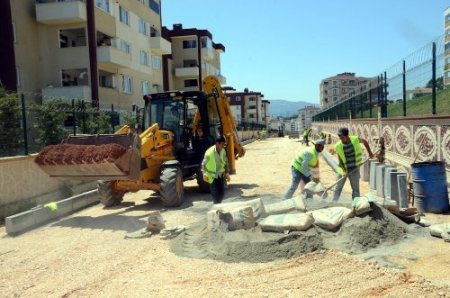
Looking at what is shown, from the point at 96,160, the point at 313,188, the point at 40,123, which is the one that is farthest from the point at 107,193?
the point at 40,123

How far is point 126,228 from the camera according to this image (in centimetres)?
902

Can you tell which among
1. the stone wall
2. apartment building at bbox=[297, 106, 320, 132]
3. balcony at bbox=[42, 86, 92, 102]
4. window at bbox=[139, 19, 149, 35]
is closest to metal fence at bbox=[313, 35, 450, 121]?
the stone wall

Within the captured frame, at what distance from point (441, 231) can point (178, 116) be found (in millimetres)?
7225

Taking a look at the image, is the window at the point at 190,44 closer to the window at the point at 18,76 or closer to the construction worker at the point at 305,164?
the window at the point at 18,76

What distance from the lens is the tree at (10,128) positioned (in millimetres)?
11980

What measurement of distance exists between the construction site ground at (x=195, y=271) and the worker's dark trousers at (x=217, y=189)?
7.93ft

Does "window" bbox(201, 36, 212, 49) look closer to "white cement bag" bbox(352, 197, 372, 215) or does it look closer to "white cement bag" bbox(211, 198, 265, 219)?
"white cement bag" bbox(211, 198, 265, 219)

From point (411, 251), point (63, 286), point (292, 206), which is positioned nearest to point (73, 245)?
point (63, 286)

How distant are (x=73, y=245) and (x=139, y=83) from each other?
98.0 feet

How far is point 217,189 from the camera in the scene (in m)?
10.4

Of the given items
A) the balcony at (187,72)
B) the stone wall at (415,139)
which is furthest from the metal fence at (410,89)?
the balcony at (187,72)

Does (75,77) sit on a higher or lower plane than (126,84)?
higher

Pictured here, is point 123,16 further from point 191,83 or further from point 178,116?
point 178,116

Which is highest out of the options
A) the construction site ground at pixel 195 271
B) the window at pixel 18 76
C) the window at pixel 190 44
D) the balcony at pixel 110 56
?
the window at pixel 190 44
